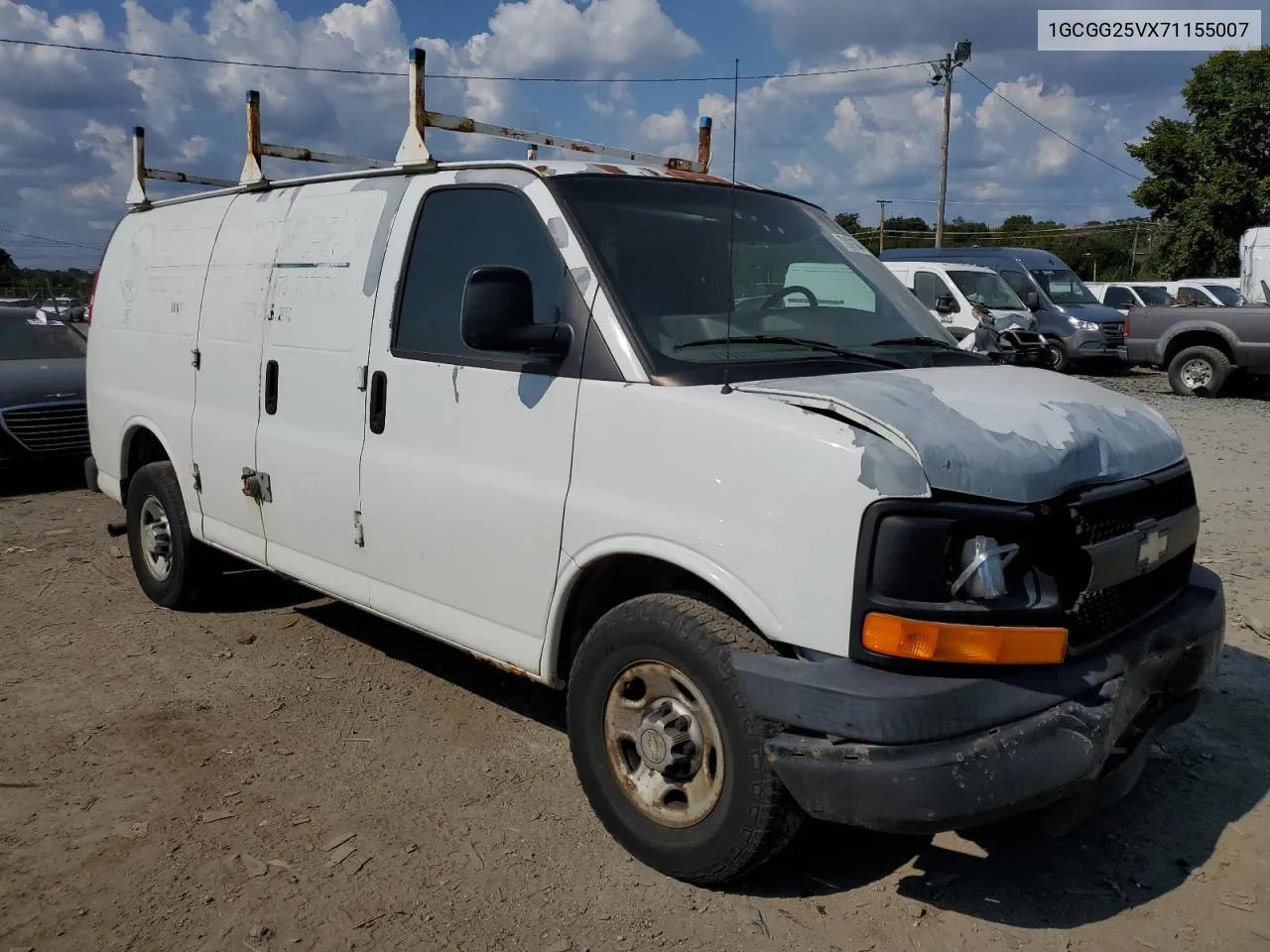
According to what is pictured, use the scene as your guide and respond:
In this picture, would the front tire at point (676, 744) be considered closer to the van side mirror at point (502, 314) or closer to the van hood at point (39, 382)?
the van side mirror at point (502, 314)

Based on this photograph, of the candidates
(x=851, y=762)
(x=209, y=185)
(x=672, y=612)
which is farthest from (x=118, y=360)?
(x=851, y=762)

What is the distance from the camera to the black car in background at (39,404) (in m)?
9.48

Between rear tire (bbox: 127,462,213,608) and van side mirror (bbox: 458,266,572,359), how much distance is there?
2.87m

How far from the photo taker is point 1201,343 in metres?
17.2

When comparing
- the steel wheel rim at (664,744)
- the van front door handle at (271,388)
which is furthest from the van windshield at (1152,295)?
the steel wheel rim at (664,744)

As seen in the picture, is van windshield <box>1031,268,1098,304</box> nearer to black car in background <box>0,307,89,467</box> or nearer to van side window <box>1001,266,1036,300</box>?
van side window <box>1001,266,1036,300</box>

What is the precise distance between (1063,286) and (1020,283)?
5.46 feet

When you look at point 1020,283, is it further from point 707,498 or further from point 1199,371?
point 707,498

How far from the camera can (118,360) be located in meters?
6.04

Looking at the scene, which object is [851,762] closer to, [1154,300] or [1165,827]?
[1165,827]

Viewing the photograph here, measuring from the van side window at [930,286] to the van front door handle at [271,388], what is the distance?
541 inches

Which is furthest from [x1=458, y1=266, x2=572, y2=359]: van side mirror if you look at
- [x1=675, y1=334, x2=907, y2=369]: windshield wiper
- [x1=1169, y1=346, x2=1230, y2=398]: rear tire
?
[x1=1169, y1=346, x2=1230, y2=398]: rear tire

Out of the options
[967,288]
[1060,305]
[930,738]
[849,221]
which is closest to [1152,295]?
[1060,305]

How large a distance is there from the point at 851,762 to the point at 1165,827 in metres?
1.60
